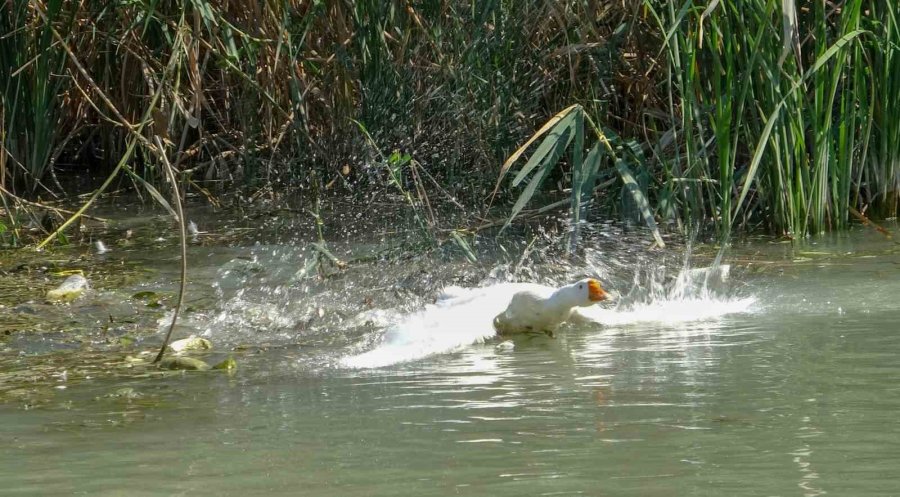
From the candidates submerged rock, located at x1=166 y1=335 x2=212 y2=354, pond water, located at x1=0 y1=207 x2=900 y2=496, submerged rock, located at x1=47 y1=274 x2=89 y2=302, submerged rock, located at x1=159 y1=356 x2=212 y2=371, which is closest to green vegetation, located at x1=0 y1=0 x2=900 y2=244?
pond water, located at x1=0 y1=207 x2=900 y2=496

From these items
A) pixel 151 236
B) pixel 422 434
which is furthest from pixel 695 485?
pixel 151 236

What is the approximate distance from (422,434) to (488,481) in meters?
0.43

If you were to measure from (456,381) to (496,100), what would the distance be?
302cm

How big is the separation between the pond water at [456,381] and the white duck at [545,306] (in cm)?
9

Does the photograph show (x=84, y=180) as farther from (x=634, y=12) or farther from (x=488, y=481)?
(x=488, y=481)

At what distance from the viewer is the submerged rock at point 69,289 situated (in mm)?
5008

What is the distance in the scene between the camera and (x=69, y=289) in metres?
5.07

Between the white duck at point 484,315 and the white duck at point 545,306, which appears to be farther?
the white duck at point 545,306

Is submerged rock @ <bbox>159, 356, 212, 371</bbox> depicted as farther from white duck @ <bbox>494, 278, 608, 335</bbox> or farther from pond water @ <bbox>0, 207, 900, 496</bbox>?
white duck @ <bbox>494, 278, 608, 335</bbox>

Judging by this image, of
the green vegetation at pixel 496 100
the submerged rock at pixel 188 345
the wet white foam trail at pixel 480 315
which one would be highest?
the green vegetation at pixel 496 100

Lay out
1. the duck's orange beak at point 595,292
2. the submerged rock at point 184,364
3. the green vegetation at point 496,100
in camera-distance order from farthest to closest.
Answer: the green vegetation at point 496,100 → the duck's orange beak at point 595,292 → the submerged rock at point 184,364

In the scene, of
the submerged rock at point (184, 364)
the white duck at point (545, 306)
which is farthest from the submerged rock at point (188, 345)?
the white duck at point (545, 306)

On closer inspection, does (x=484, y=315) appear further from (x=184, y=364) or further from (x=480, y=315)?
(x=184, y=364)

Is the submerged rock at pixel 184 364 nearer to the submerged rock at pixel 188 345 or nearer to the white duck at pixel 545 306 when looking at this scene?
the submerged rock at pixel 188 345
